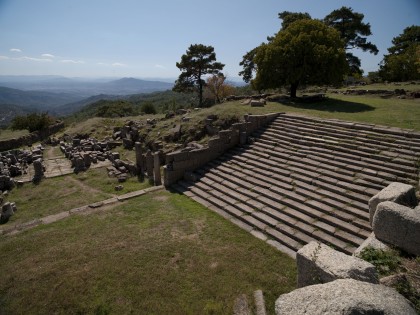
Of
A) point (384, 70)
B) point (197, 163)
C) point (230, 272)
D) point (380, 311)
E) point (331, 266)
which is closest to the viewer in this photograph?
point (380, 311)

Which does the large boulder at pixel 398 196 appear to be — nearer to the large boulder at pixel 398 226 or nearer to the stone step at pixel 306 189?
the large boulder at pixel 398 226

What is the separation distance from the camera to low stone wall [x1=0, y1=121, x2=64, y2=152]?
26797mm

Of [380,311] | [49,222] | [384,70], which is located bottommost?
[49,222]

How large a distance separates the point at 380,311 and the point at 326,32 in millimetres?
21949

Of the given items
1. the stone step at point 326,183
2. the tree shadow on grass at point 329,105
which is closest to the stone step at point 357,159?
the stone step at point 326,183

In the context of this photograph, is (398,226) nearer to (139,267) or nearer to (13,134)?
(139,267)

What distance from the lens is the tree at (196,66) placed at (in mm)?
32875

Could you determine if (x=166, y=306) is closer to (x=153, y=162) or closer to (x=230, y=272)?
(x=230, y=272)

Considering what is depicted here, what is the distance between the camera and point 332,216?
829 cm

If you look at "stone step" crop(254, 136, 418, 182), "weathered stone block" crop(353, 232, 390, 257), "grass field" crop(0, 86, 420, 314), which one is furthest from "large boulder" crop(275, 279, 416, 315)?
"stone step" crop(254, 136, 418, 182)

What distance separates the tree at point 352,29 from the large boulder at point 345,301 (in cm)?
3707

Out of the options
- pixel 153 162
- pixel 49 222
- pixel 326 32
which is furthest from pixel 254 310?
pixel 326 32

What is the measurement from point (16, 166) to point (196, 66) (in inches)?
885

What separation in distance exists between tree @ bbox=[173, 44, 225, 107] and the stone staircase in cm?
2115
